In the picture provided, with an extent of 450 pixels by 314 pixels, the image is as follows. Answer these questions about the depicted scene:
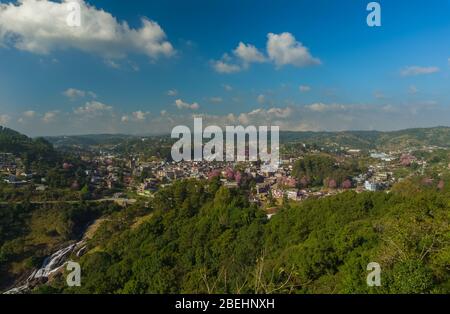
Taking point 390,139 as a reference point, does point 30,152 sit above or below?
below

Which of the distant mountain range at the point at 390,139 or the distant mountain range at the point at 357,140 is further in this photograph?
the distant mountain range at the point at 390,139

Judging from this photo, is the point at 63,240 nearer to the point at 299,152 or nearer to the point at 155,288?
the point at 155,288

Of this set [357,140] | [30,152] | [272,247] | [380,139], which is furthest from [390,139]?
[272,247]

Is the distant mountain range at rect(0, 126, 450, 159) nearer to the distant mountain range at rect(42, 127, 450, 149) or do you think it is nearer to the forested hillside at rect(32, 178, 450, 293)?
the distant mountain range at rect(42, 127, 450, 149)

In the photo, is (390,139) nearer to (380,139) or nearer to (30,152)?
(380,139)

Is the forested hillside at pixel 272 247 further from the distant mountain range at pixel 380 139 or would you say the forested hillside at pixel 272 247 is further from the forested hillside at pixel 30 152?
the distant mountain range at pixel 380 139

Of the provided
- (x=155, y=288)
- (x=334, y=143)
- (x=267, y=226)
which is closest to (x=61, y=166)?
(x=267, y=226)

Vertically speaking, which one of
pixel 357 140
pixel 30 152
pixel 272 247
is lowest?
pixel 272 247

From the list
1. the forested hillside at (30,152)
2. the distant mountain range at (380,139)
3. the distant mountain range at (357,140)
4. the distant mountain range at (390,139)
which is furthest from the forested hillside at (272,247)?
the distant mountain range at (390,139)
